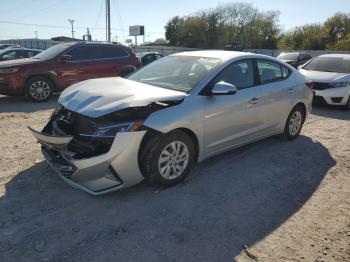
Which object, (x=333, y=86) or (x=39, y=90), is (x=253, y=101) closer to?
(x=333, y=86)

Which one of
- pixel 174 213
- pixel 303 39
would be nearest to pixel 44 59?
pixel 174 213

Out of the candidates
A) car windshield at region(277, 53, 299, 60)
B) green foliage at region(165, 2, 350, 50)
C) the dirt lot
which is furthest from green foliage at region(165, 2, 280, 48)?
the dirt lot

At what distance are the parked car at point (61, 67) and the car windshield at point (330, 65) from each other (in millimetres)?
5561

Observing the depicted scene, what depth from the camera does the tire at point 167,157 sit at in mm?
4012

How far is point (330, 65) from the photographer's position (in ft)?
35.1

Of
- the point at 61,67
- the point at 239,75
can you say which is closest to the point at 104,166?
the point at 239,75

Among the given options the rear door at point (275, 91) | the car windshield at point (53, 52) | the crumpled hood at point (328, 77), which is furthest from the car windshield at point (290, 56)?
the rear door at point (275, 91)

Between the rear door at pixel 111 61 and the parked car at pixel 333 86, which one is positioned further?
the rear door at pixel 111 61

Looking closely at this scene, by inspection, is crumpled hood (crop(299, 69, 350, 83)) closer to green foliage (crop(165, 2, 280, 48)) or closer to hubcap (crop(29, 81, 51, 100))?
hubcap (crop(29, 81, 51, 100))

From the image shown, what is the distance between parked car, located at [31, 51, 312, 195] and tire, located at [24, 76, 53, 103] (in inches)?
205

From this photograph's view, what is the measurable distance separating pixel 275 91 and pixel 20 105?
682 centimetres

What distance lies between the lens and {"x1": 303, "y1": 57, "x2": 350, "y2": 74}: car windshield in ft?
34.0

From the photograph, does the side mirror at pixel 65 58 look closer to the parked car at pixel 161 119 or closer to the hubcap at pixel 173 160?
the parked car at pixel 161 119

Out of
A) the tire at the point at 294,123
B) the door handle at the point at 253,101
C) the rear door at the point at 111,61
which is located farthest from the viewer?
the rear door at the point at 111,61
